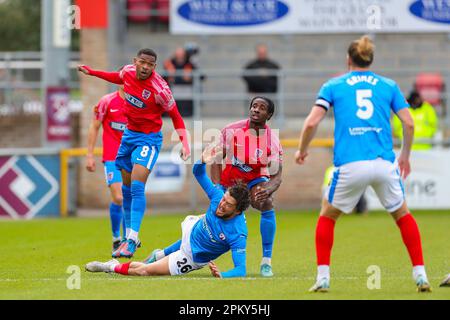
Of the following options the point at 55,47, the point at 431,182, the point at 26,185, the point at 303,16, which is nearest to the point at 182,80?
the point at 55,47

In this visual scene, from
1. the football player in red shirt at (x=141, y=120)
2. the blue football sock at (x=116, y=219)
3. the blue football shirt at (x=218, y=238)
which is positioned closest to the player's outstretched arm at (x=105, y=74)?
the football player in red shirt at (x=141, y=120)

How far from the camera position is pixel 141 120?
1277 centimetres

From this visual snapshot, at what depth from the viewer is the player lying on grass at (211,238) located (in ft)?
33.5

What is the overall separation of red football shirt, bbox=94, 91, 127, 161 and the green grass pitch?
132 cm

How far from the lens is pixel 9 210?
20.8m

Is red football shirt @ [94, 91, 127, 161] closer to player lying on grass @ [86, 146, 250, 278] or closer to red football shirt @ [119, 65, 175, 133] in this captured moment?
red football shirt @ [119, 65, 175, 133]

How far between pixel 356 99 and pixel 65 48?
544 inches

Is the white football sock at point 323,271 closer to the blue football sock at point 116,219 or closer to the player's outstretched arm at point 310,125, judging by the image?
the player's outstretched arm at point 310,125

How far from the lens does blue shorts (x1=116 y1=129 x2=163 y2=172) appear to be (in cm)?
1276

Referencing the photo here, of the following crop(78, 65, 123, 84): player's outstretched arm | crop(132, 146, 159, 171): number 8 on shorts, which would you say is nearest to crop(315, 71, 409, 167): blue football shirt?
crop(132, 146, 159, 171): number 8 on shorts

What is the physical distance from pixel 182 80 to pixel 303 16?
304 cm

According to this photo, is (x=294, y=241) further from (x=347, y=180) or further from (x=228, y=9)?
(x=228, y=9)

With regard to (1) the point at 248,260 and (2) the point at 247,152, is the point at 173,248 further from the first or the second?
(1) the point at 248,260
